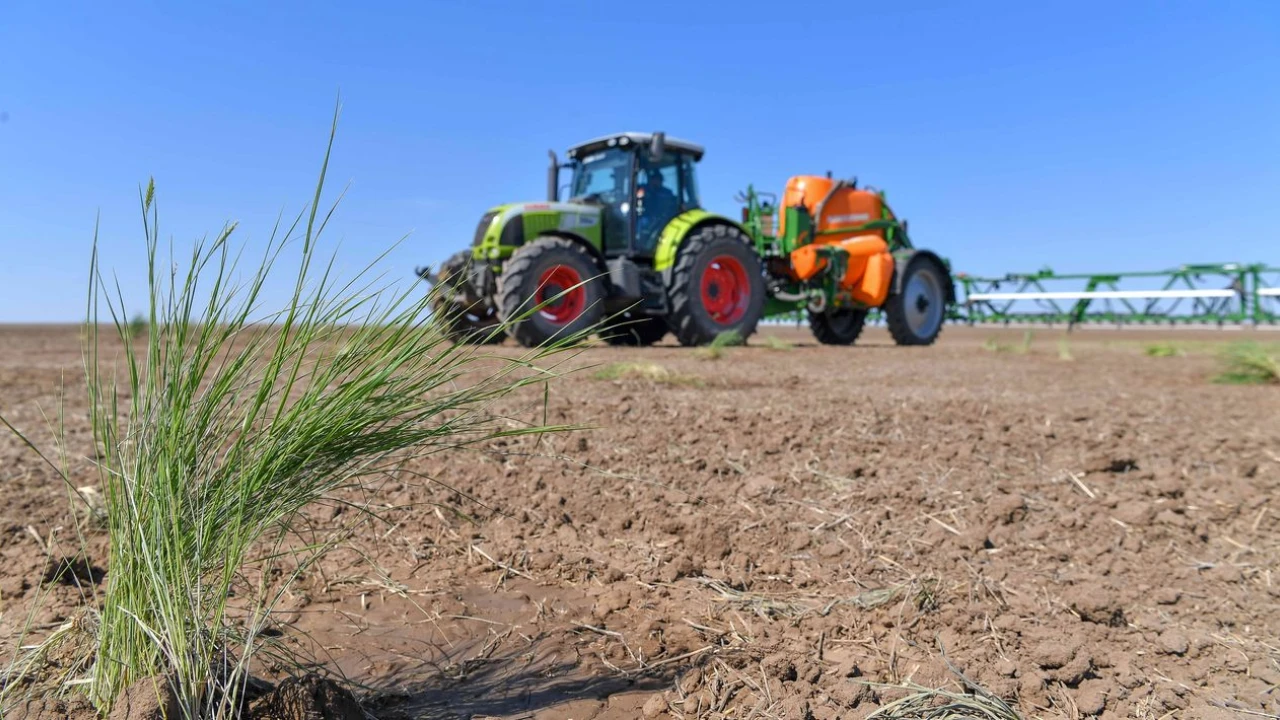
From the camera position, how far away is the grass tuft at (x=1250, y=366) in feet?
18.4

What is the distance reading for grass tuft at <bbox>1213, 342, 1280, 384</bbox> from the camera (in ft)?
18.4

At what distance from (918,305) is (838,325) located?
1.16 m

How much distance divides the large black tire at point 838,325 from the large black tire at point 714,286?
7.58ft

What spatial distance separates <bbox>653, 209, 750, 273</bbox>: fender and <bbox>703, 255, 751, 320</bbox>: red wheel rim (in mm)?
467

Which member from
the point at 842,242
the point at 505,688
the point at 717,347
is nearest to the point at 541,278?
the point at 717,347

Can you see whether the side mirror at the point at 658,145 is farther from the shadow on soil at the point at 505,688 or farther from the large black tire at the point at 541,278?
the shadow on soil at the point at 505,688

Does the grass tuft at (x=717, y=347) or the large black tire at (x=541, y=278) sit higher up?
the large black tire at (x=541, y=278)

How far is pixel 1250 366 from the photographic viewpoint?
A: 5766 mm

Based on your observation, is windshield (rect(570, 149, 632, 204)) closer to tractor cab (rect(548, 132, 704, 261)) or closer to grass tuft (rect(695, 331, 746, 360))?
tractor cab (rect(548, 132, 704, 261))

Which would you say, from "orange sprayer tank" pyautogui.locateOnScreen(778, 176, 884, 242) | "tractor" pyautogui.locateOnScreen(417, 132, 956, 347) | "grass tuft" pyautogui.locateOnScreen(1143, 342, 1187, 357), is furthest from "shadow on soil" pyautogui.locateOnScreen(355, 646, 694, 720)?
"orange sprayer tank" pyautogui.locateOnScreen(778, 176, 884, 242)

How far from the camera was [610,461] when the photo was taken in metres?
2.96

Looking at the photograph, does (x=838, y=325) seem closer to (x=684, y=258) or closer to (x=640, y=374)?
(x=684, y=258)

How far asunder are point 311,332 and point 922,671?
1341mm

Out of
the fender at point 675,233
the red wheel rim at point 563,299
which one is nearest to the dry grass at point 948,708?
the red wheel rim at point 563,299
